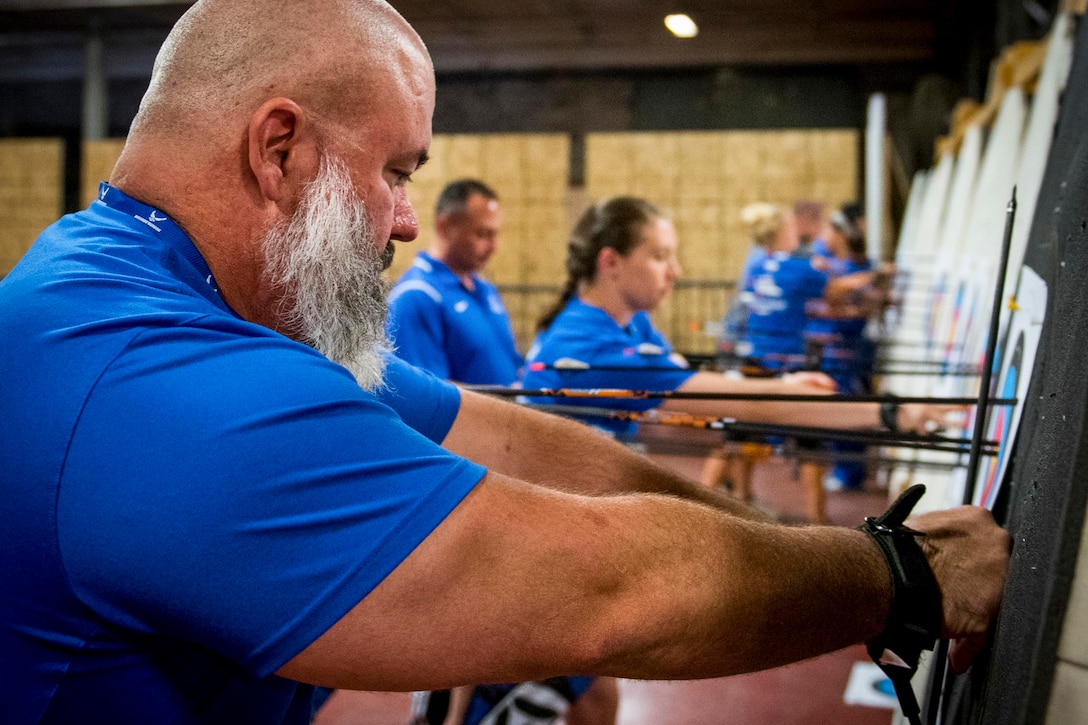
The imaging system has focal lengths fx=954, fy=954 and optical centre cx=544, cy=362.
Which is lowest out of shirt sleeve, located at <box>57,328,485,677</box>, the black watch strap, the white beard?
the black watch strap

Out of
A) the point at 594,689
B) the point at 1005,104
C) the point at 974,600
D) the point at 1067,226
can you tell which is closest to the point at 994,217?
the point at 1005,104

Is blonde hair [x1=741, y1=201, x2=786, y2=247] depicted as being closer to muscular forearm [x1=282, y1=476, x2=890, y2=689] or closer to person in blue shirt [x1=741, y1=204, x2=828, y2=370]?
person in blue shirt [x1=741, y1=204, x2=828, y2=370]

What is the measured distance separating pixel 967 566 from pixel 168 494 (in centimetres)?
75

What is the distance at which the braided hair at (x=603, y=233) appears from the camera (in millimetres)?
2912

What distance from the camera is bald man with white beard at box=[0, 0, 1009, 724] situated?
2.38 feet

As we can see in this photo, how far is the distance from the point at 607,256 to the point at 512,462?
Answer: 159 centimetres

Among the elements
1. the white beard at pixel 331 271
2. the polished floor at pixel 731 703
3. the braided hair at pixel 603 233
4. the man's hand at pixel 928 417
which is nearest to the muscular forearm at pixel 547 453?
the white beard at pixel 331 271

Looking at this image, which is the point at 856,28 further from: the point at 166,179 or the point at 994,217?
the point at 166,179

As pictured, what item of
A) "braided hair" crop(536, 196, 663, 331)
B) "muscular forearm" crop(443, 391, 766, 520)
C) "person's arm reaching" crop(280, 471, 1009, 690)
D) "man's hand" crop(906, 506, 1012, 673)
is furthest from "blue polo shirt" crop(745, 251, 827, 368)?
"person's arm reaching" crop(280, 471, 1009, 690)

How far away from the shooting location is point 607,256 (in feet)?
9.53

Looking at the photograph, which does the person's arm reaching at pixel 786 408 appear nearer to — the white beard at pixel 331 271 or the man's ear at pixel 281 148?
the white beard at pixel 331 271

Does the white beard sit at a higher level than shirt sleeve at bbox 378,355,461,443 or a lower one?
higher

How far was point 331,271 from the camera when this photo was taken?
1023 mm

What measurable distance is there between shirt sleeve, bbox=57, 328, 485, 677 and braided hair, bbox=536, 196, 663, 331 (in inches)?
87.4
